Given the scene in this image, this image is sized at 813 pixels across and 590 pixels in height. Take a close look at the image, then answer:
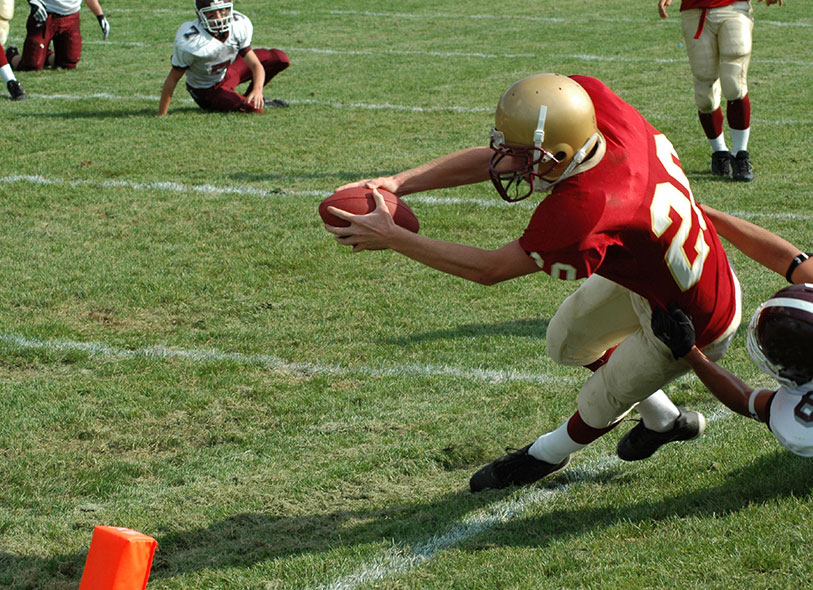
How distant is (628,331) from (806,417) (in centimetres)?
71

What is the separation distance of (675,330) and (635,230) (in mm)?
337

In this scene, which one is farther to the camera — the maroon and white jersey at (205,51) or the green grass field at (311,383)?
the maroon and white jersey at (205,51)

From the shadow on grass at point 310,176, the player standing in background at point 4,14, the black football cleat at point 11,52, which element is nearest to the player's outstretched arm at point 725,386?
the shadow on grass at point 310,176

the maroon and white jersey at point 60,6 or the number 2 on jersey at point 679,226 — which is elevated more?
the number 2 on jersey at point 679,226

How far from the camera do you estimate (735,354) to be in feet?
15.3

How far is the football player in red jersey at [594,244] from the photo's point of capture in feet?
9.12

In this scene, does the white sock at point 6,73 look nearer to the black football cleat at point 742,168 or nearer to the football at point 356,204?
the black football cleat at point 742,168

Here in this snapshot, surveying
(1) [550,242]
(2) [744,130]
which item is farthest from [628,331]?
(2) [744,130]

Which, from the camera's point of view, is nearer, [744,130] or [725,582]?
[725,582]

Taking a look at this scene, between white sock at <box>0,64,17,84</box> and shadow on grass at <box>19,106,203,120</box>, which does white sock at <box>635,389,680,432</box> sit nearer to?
shadow on grass at <box>19,106,203,120</box>

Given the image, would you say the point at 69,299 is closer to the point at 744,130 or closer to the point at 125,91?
the point at 744,130

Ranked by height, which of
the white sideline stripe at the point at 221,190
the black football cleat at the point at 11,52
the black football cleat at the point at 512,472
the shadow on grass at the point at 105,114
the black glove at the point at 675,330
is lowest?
the black football cleat at the point at 11,52

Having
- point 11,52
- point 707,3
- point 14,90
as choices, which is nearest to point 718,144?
point 707,3

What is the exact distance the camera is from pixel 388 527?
337cm
